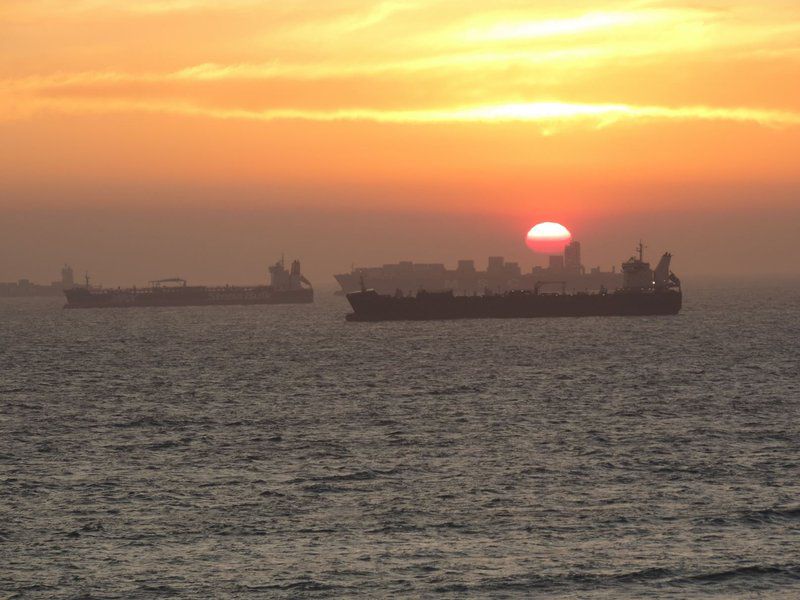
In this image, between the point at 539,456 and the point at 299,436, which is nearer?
the point at 539,456

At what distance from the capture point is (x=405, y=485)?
1790 inches

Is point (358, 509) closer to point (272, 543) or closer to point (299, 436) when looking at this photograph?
point (272, 543)

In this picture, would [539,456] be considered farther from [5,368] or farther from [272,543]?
[5,368]

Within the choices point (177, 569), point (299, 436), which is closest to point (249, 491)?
point (177, 569)

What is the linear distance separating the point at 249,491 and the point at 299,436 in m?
16.5

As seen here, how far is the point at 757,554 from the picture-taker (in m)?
34.0

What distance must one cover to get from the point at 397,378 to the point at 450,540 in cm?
6141

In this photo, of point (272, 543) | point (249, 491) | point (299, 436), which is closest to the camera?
point (272, 543)

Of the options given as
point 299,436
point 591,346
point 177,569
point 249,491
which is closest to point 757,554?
point 177,569

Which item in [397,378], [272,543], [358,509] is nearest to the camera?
[272,543]

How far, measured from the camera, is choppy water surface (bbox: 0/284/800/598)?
3244cm

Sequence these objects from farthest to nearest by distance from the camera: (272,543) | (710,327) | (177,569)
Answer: (710,327)
(272,543)
(177,569)

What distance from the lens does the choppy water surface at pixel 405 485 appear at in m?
32.4

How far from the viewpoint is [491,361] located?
11669 centimetres
